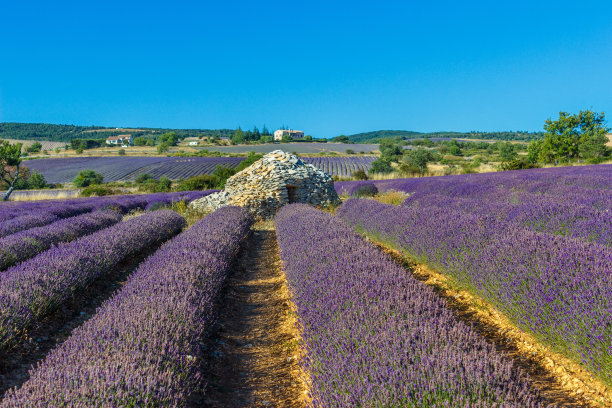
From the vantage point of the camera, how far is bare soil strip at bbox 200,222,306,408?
2352mm

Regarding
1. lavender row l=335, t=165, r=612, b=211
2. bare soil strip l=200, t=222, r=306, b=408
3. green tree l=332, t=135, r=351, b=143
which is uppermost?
green tree l=332, t=135, r=351, b=143

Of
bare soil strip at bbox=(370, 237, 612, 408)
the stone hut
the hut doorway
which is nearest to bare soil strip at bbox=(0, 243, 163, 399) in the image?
bare soil strip at bbox=(370, 237, 612, 408)

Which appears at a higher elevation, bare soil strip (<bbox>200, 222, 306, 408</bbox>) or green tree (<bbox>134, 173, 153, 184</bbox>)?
green tree (<bbox>134, 173, 153, 184</bbox>)

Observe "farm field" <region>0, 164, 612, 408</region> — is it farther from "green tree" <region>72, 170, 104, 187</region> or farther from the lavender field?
"green tree" <region>72, 170, 104, 187</region>

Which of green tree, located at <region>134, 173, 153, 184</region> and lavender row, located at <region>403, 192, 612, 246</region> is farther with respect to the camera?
green tree, located at <region>134, 173, 153, 184</region>

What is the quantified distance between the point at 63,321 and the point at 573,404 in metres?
4.26

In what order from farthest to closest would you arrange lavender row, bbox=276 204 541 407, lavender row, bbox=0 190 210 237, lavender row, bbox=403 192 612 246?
lavender row, bbox=0 190 210 237
lavender row, bbox=403 192 612 246
lavender row, bbox=276 204 541 407

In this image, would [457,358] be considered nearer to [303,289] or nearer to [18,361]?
[303,289]

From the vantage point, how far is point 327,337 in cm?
207

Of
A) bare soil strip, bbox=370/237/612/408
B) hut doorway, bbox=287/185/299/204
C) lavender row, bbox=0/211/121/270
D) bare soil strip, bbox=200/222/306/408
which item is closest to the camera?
bare soil strip, bbox=370/237/612/408

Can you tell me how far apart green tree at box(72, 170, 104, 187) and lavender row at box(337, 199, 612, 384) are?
107ft

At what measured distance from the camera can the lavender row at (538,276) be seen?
208cm

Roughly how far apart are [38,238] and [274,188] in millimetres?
5857

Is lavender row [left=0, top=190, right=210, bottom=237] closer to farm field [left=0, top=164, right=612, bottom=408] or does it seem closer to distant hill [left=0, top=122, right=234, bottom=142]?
farm field [left=0, top=164, right=612, bottom=408]
